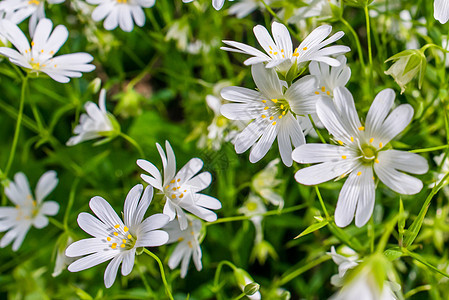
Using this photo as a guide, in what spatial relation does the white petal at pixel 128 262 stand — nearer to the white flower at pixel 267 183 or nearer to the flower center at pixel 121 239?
the flower center at pixel 121 239

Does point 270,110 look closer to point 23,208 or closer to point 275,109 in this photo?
point 275,109

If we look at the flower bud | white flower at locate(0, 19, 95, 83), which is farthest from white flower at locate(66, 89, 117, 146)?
the flower bud

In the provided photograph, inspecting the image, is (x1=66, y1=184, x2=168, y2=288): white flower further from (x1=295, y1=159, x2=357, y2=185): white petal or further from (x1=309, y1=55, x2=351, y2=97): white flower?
(x1=309, y1=55, x2=351, y2=97): white flower

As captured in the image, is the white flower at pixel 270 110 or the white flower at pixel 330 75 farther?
the white flower at pixel 330 75

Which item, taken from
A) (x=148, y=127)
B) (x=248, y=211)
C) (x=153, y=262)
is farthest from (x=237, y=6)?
(x=153, y=262)

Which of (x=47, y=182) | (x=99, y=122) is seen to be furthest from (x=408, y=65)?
(x=47, y=182)

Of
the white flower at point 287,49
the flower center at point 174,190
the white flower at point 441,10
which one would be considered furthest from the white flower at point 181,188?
the white flower at point 441,10
